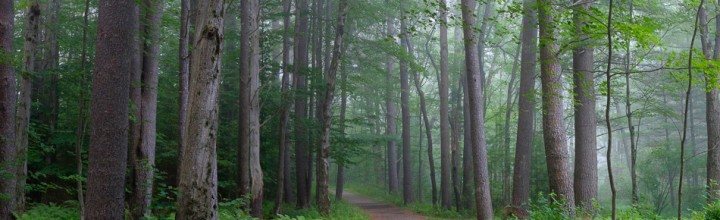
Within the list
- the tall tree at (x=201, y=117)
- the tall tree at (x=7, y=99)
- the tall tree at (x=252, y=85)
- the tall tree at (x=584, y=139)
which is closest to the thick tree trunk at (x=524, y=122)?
the tall tree at (x=584, y=139)

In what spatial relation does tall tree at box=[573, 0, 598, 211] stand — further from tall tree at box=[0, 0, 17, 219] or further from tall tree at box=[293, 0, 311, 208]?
tall tree at box=[0, 0, 17, 219]

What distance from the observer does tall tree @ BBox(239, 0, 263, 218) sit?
13.1 meters

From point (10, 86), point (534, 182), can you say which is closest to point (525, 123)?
point (534, 182)

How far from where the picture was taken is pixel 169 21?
1082 cm

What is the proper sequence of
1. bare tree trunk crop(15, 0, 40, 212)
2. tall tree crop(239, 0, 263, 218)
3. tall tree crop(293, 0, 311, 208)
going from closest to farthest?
1. bare tree trunk crop(15, 0, 40, 212)
2. tall tree crop(239, 0, 263, 218)
3. tall tree crop(293, 0, 311, 208)

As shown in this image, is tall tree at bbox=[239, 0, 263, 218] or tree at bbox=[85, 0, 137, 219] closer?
tree at bbox=[85, 0, 137, 219]

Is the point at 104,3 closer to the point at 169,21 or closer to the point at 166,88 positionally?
the point at 169,21

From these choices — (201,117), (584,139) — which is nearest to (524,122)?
(584,139)

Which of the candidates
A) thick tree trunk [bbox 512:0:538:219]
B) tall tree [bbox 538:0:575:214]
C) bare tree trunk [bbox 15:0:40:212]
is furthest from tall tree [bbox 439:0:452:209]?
bare tree trunk [bbox 15:0:40:212]

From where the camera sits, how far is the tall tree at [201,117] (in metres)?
6.65

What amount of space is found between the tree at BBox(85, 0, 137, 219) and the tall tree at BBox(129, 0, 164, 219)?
249cm

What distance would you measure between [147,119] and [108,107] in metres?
3.34

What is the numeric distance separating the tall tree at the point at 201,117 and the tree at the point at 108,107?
942 millimetres

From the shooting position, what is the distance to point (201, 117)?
6.67 m
